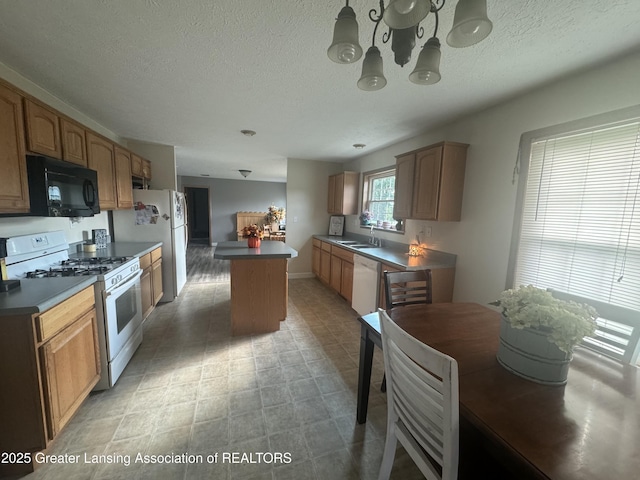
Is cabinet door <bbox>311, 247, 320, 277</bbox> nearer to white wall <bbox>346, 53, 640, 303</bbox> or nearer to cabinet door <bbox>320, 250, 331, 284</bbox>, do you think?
cabinet door <bbox>320, 250, 331, 284</bbox>

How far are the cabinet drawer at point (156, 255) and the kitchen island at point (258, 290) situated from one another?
0.97m

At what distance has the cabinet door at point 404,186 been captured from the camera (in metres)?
2.84

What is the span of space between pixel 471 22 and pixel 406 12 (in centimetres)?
22

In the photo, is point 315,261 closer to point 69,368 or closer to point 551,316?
point 69,368

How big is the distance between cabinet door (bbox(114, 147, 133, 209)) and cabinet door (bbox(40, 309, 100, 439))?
1.65 m

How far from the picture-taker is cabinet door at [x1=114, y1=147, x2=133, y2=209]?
282 cm

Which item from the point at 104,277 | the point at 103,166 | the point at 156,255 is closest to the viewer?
the point at 104,277

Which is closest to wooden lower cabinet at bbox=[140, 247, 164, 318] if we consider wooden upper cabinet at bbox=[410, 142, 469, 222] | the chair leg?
the chair leg

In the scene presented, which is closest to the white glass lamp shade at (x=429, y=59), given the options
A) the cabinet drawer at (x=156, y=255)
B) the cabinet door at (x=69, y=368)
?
the cabinet door at (x=69, y=368)

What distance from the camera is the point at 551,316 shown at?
89cm

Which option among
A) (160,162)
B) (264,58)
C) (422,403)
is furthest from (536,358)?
(160,162)

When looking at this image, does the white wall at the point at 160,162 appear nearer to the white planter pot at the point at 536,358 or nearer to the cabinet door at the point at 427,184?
the cabinet door at the point at 427,184

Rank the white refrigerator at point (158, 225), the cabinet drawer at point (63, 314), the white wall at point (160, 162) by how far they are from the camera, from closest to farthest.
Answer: the cabinet drawer at point (63, 314), the white refrigerator at point (158, 225), the white wall at point (160, 162)

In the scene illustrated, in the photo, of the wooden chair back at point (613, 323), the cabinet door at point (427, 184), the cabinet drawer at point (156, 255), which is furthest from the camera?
the cabinet drawer at point (156, 255)
